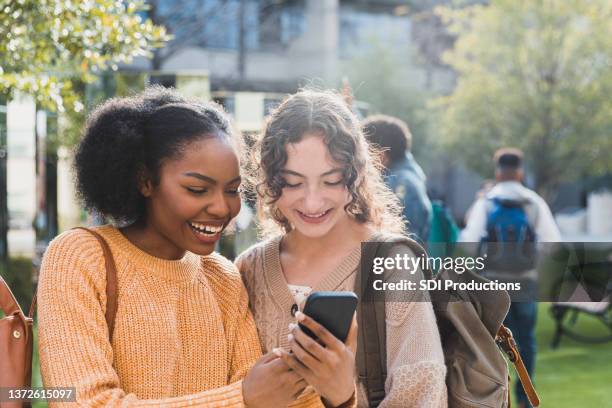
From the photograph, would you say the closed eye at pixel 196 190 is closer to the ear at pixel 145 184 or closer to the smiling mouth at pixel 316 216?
the ear at pixel 145 184

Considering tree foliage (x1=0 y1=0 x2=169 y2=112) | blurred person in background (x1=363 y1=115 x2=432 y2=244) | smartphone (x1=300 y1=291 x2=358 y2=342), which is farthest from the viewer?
blurred person in background (x1=363 y1=115 x2=432 y2=244)

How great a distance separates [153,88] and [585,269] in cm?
162

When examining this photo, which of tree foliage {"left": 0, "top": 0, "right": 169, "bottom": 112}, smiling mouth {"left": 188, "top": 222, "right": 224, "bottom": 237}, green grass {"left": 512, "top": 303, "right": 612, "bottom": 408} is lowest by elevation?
green grass {"left": 512, "top": 303, "right": 612, "bottom": 408}

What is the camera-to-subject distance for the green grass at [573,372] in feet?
21.6

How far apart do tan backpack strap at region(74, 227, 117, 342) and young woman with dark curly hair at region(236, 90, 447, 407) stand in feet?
1.52

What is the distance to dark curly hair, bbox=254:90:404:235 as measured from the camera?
230 centimetres

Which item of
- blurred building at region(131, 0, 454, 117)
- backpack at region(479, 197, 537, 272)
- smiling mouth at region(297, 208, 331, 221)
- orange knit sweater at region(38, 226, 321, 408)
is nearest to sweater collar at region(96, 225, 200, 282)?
orange knit sweater at region(38, 226, 321, 408)

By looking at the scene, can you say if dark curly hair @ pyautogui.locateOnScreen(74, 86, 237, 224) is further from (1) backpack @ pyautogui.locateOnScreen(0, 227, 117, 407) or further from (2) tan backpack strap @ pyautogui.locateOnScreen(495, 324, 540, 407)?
(2) tan backpack strap @ pyautogui.locateOnScreen(495, 324, 540, 407)

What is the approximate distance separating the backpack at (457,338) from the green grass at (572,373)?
394cm

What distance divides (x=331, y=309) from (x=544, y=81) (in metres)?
16.7

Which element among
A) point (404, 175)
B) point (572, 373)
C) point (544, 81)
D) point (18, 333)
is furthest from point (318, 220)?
point (544, 81)

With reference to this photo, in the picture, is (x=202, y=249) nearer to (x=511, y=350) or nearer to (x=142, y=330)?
(x=142, y=330)

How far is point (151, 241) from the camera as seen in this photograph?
7.06ft

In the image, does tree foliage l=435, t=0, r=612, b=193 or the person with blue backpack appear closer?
the person with blue backpack
